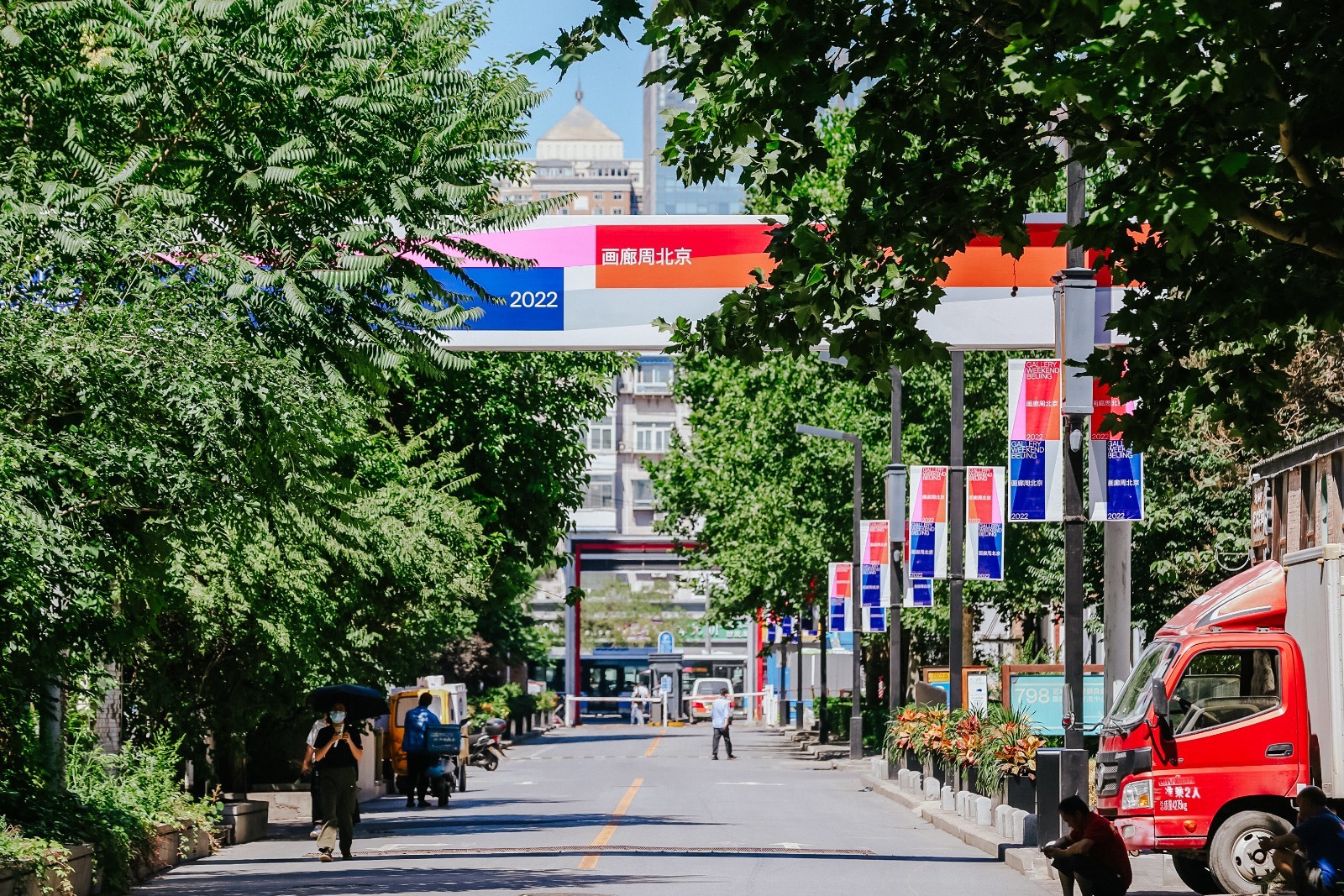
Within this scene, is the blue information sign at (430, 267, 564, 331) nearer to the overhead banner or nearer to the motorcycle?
the overhead banner

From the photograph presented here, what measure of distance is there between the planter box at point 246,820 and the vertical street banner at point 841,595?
2677 centimetres

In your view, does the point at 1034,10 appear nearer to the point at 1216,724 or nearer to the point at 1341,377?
the point at 1216,724

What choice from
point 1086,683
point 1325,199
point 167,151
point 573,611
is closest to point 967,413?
point 1086,683

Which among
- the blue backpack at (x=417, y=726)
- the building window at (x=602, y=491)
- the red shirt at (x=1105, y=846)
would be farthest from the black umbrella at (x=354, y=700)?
the building window at (x=602, y=491)

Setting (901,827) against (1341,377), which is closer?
(901,827)

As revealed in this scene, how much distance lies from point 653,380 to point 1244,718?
13165 centimetres

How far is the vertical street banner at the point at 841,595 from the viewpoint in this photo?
4981 centimetres

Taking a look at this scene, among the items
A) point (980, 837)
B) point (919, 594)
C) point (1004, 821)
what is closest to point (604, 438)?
point (919, 594)

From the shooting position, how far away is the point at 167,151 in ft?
54.7

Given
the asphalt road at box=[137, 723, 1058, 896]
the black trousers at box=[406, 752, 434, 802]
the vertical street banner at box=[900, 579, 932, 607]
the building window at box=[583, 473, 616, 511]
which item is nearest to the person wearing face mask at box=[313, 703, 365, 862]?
the asphalt road at box=[137, 723, 1058, 896]

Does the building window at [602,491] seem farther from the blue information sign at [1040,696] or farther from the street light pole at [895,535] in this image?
the blue information sign at [1040,696]

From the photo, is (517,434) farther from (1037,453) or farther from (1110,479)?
(1110,479)

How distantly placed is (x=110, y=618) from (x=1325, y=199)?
9.38m

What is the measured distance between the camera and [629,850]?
69.6ft
